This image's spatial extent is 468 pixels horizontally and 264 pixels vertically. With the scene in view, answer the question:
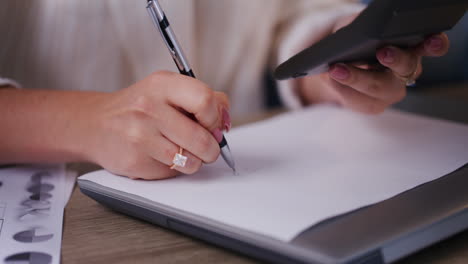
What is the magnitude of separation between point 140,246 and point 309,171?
17 cm

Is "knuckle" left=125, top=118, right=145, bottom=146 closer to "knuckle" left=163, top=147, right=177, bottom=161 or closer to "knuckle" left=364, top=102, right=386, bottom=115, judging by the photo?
"knuckle" left=163, top=147, right=177, bottom=161

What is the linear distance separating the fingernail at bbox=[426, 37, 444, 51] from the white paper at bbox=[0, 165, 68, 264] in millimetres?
360

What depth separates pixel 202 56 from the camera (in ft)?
2.88

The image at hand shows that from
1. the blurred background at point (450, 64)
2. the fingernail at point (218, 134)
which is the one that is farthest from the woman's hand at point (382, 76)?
the blurred background at point (450, 64)

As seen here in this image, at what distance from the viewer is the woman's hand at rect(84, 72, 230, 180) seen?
16.3 inches

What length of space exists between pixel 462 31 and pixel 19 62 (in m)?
0.87

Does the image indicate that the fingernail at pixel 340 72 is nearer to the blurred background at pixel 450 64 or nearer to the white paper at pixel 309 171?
the white paper at pixel 309 171

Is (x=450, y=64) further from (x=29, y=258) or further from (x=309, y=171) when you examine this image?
(x=29, y=258)

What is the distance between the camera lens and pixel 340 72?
481 mm

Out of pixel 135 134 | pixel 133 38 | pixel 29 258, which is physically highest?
pixel 133 38

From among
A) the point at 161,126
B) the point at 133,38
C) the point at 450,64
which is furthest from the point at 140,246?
the point at 450,64

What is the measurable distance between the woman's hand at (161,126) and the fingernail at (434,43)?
194 millimetres

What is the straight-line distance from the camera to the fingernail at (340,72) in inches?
18.8

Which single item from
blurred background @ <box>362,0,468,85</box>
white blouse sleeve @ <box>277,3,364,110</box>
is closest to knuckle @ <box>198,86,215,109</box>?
white blouse sleeve @ <box>277,3,364,110</box>
